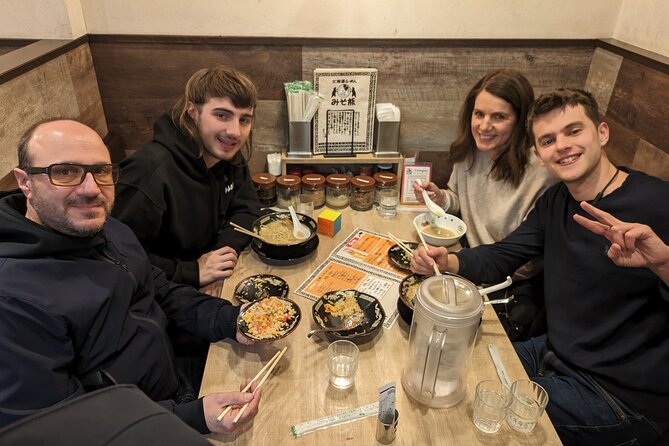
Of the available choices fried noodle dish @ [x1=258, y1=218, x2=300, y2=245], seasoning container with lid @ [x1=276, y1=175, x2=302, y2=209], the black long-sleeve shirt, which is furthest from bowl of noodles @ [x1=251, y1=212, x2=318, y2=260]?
the black long-sleeve shirt

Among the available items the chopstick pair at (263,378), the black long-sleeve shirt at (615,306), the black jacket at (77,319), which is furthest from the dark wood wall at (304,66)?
the chopstick pair at (263,378)

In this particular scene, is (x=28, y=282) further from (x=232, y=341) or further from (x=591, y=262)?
(x=591, y=262)

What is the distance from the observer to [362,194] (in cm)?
225

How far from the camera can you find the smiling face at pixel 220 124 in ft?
5.85

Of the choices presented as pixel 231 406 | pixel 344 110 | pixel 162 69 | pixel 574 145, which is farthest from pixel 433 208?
pixel 162 69

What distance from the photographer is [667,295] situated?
4.46 feet

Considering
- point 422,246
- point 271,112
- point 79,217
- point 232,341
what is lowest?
point 232,341

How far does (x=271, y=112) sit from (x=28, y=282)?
1.85 m

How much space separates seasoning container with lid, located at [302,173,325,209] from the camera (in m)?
2.27

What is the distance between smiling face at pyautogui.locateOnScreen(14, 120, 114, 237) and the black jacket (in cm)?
5

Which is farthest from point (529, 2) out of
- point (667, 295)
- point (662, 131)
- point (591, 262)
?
point (667, 295)

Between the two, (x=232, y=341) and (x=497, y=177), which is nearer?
(x=232, y=341)

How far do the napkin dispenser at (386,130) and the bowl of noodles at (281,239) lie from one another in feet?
2.57

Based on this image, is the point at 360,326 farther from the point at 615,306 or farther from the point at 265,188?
the point at 265,188
